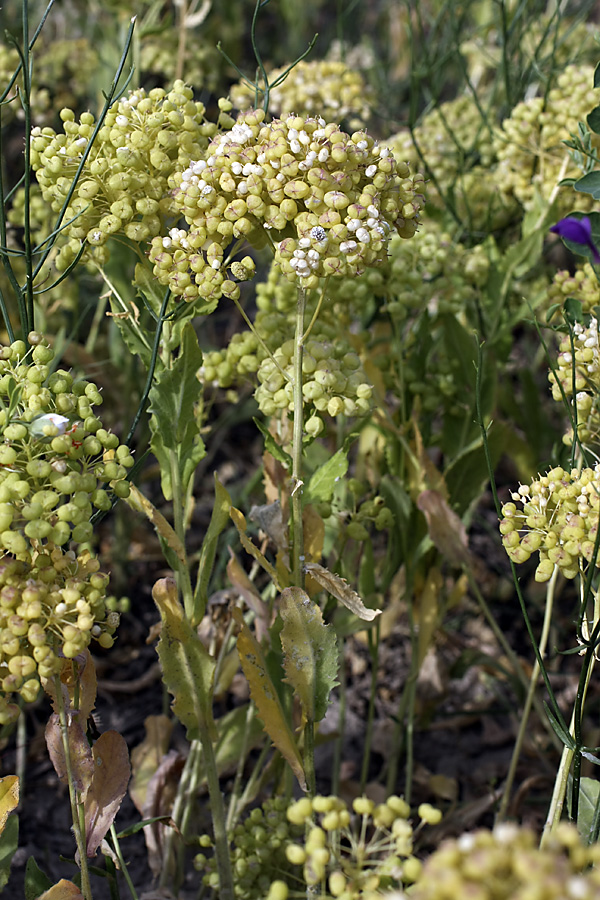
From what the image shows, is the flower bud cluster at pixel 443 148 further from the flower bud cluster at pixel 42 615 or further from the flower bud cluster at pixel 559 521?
the flower bud cluster at pixel 42 615

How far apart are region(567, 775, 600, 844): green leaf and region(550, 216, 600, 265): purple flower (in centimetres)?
67

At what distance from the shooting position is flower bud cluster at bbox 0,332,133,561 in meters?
0.79

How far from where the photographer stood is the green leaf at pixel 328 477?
42.5 inches

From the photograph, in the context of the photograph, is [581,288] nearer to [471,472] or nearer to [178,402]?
[471,472]

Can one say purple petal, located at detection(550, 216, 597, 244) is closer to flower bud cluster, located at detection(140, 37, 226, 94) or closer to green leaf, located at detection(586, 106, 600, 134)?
green leaf, located at detection(586, 106, 600, 134)

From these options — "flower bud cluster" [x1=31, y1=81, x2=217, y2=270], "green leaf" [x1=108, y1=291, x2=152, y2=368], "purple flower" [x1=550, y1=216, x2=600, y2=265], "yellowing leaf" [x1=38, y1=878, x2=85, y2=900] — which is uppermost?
"flower bud cluster" [x1=31, y1=81, x2=217, y2=270]

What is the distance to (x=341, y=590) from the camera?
101 cm

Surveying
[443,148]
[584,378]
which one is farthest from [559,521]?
[443,148]

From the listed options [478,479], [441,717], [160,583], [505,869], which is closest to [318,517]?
[160,583]

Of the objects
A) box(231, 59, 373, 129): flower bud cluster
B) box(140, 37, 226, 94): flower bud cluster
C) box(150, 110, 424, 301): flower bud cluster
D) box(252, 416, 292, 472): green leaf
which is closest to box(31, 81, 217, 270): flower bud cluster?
box(150, 110, 424, 301): flower bud cluster

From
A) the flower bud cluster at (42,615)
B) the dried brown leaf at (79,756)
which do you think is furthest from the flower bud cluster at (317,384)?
the dried brown leaf at (79,756)

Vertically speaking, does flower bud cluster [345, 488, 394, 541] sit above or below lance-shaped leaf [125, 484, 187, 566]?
below

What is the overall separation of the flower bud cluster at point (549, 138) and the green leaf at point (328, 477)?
0.72m

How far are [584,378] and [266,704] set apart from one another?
0.57m
